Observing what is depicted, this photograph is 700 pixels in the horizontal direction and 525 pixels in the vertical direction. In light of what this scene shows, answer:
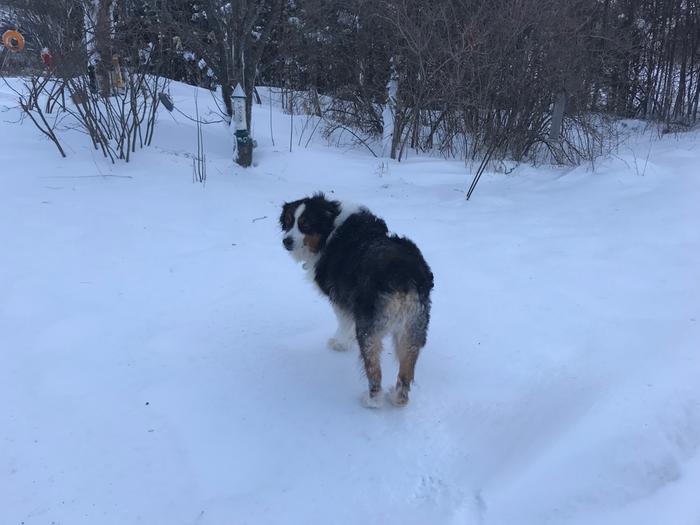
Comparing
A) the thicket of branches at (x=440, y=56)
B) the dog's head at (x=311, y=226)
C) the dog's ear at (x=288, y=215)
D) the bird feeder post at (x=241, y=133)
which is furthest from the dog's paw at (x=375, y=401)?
the thicket of branches at (x=440, y=56)

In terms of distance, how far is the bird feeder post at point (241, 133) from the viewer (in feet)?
25.0

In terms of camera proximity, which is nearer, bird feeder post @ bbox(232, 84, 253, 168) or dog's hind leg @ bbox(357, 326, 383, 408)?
dog's hind leg @ bbox(357, 326, 383, 408)

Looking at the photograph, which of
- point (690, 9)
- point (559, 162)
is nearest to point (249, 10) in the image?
point (559, 162)

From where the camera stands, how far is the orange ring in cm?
716

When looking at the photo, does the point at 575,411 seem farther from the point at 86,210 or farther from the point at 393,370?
the point at 86,210

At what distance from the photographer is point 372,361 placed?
2822mm

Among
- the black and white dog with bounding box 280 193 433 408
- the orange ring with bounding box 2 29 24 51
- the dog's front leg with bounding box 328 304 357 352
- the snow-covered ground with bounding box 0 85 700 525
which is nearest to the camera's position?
the snow-covered ground with bounding box 0 85 700 525

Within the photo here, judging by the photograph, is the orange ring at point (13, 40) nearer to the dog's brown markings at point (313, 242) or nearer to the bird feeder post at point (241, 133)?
the bird feeder post at point (241, 133)

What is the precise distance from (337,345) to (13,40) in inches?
291

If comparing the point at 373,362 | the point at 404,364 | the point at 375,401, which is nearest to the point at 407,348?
the point at 404,364

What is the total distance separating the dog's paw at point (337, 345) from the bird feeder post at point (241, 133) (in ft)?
16.7

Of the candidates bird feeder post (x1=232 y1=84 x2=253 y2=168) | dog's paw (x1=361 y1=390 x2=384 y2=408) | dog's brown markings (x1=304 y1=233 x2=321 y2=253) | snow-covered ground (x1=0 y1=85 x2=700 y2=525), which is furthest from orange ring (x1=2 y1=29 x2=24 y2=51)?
dog's paw (x1=361 y1=390 x2=384 y2=408)

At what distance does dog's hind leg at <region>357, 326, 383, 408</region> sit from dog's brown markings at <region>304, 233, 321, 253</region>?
29.6 inches

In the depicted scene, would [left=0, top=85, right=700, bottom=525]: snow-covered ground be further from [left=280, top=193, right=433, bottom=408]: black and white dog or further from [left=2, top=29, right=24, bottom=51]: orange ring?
[left=2, top=29, right=24, bottom=51]: orange ring
